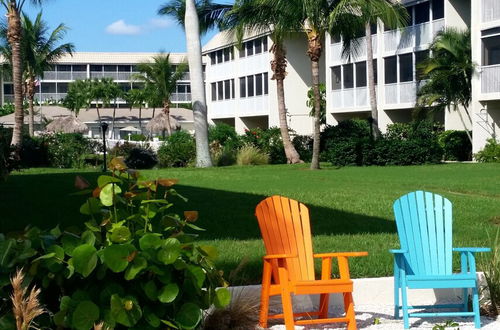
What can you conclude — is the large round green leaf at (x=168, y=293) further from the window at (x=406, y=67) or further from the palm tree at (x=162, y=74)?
the palm tree at (x=162, y=74)

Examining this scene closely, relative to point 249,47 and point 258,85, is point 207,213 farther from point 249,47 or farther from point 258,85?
point 249,47

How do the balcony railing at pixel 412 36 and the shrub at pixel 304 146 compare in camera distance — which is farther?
the balcony railing at pixel 412 36

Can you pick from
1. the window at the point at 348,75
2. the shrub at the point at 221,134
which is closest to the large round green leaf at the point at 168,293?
the shrub at the point at 221,134

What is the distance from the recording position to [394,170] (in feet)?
90.7

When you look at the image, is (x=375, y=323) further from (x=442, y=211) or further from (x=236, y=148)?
(x=236, y=148)

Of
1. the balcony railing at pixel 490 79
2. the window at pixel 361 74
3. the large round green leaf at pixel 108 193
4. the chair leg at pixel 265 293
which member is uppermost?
the window at pixel 361 74

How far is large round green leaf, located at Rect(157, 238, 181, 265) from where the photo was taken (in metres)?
5.02

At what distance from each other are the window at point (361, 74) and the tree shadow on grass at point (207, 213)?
25.8 m

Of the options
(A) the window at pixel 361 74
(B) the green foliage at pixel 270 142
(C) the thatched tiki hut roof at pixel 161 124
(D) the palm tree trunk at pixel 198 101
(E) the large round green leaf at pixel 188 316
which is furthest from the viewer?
(C) the thatched tiki hut roof at pixel 161 124

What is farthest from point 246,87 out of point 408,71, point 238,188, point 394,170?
point 238,188

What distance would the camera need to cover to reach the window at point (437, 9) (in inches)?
1531

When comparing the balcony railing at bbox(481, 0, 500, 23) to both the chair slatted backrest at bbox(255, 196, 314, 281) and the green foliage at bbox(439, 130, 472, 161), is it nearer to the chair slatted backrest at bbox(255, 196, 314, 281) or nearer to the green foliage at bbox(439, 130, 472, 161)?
the green foliage at bbox(439, 130, 472, 161)

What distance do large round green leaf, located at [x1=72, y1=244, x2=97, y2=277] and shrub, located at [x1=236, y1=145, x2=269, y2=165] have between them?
95.3ft

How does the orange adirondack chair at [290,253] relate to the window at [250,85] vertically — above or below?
below
